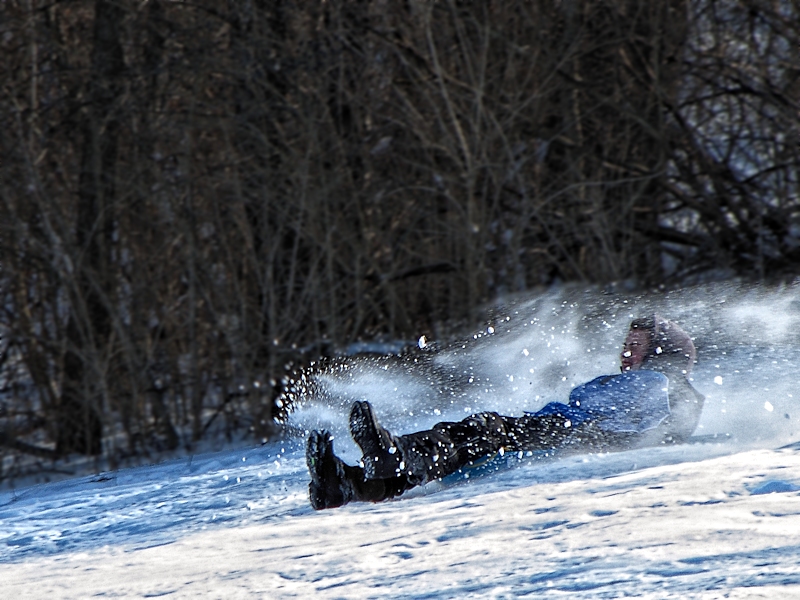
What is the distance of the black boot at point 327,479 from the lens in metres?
3.69

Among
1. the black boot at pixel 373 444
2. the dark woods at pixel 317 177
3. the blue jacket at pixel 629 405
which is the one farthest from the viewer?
the dark woods at pixel 317 177

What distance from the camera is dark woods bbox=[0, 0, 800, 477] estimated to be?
7.89 m

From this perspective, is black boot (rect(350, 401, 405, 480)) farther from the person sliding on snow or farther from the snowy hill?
the snowy hill

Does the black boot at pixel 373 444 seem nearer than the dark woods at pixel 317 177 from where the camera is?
Yes

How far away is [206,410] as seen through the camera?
26.2 ft

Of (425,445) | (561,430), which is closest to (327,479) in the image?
(425,445)

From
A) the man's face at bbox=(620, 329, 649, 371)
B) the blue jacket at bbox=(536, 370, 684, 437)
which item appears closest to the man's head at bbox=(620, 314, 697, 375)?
the man's face at bbox=(620, 329, 649, 371)

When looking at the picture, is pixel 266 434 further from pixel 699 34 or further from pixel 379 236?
pixel 699 34

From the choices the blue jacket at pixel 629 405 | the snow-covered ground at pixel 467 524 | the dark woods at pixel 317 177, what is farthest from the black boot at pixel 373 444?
the dark woods at pixel 317 177

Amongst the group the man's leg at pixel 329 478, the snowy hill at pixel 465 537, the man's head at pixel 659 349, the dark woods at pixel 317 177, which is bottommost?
the snowy hill at pixel 465 537

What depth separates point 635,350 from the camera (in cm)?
467

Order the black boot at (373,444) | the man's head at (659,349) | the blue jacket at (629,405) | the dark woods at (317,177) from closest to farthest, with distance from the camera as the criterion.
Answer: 1. the black boot at (373,444)
2. the blue jacket at (629,405)
3. the man's head at (659,349)
4. the dark woods at (317,177)

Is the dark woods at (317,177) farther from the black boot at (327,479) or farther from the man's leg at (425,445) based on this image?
the black boot at (327,479)

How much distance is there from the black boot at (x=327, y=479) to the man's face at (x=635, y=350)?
163 centimetres
